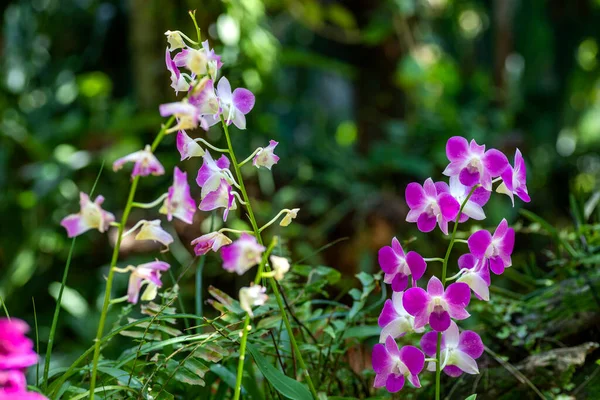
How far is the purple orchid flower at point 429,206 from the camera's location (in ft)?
1.71

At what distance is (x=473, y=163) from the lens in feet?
1.69

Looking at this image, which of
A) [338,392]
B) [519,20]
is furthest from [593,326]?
[519,20]

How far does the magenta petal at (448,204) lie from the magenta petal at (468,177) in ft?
0.05

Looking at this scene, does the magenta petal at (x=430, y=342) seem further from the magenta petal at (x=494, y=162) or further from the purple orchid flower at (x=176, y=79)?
the purple orchid flower at (x=176, y=79)

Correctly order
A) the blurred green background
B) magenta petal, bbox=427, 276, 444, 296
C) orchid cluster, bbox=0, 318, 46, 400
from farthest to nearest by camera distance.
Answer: the blurred green background
magenta petal, bbox=427, 276, 444, 296
orchid cluster, bbox=0, 318, 46, 400

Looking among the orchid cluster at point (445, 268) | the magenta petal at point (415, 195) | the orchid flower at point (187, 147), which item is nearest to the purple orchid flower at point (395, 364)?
the orchid cluster at point (445, 268)

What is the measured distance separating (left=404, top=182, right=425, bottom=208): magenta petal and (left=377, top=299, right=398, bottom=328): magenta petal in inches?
3.2

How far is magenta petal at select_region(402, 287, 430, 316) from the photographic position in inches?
19.6

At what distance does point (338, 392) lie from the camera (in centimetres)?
76

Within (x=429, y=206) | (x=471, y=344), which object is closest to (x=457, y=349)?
(x=471, y=344)

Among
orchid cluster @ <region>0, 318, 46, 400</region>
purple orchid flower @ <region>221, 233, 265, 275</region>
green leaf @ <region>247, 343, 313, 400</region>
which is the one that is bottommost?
green leaf @ <region>247, 343, 313, 400</region>

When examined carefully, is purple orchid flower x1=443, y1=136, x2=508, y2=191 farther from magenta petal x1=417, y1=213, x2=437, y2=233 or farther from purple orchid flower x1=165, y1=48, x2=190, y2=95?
purple orchid flower x1=165, y1=48, x2=190, y2=95

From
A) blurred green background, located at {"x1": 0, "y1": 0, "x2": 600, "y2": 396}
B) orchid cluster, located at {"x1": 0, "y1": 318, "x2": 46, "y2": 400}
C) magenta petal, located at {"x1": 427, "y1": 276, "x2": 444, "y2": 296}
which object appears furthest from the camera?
blurred green background, located at {"x1": 0, "y1": 0, "x2": 600, "y2": 396}

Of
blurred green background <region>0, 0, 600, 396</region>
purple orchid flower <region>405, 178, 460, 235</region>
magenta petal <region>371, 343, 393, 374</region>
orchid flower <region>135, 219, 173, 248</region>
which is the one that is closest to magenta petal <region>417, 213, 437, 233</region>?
purple orchid flower <region>405, 178, 460, 235</region>
